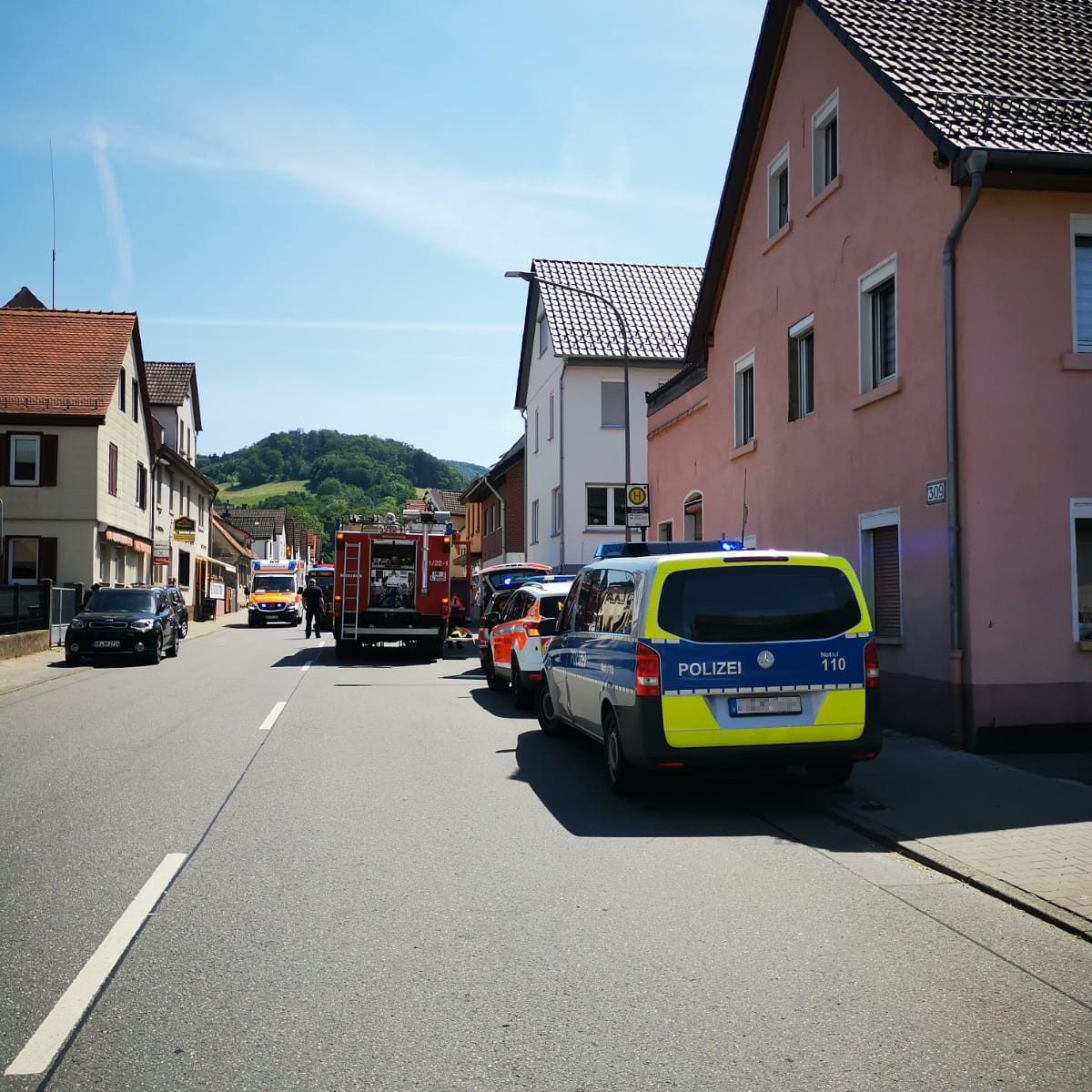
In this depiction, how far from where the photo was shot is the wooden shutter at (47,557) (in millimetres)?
35250

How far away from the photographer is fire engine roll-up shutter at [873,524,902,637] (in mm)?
13266

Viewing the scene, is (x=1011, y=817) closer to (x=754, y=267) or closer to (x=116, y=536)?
(x=754, y=267)

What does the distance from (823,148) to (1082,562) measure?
703cm

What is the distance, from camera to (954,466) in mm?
11438

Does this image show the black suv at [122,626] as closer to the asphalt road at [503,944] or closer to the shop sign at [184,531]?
the asphalt road at [503,944]

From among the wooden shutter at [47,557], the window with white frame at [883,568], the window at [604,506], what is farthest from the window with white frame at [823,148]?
the wooden shutter at [47,557]

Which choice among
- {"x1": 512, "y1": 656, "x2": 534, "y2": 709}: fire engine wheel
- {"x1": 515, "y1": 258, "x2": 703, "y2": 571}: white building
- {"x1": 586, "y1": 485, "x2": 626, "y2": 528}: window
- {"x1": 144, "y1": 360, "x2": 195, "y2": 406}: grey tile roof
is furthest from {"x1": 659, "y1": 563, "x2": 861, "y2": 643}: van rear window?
{"x1": 144, "y1": 360, "x2": 195, "y2": 406}: grey tile roof

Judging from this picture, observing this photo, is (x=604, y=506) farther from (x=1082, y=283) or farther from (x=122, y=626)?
(x=1082, y=283)

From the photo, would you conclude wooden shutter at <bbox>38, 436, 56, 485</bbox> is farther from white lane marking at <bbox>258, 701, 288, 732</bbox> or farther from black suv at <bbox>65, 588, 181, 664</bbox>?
white lane marking at <bbox>258, 701, 288, 732</bbox>

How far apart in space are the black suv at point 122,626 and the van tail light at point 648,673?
725 inches

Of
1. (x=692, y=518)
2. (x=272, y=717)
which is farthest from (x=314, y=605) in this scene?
(x=272, y=717)

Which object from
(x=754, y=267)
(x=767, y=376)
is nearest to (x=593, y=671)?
(x=767, y=376)

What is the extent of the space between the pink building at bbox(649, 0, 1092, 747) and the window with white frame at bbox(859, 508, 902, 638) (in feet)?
0.10

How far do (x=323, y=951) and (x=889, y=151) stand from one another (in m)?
11.2
